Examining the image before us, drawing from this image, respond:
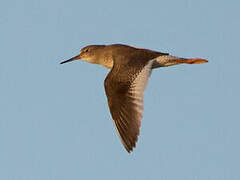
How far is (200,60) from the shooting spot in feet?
56.5

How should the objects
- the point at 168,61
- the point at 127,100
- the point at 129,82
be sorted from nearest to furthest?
the point at 127,100, the point at 129,82, the point at 168,61

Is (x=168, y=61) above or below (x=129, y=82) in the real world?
above

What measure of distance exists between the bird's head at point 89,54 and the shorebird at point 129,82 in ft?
3.33

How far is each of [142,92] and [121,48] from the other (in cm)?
332

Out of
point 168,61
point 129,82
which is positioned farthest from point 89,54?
point 129,82

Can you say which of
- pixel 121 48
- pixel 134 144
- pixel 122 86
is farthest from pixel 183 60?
pixel 134 144

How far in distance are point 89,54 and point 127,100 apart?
475 cm

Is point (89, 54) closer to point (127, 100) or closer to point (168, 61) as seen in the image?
point (168, 61)

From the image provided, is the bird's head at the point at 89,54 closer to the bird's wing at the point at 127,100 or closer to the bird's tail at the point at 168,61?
the bird's tail at the point at 168,61

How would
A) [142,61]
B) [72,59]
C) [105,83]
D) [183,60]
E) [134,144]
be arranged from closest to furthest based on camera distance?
1. [134,144]
2. [105,83]
3. [142,61]
4. [183,60]
5. [72,59]

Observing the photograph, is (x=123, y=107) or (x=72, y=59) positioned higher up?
(x=72, y=59)

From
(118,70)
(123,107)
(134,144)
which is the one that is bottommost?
(134,144)

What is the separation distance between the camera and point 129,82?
14305 millimetres

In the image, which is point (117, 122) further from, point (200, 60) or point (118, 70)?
point (200, 60)
